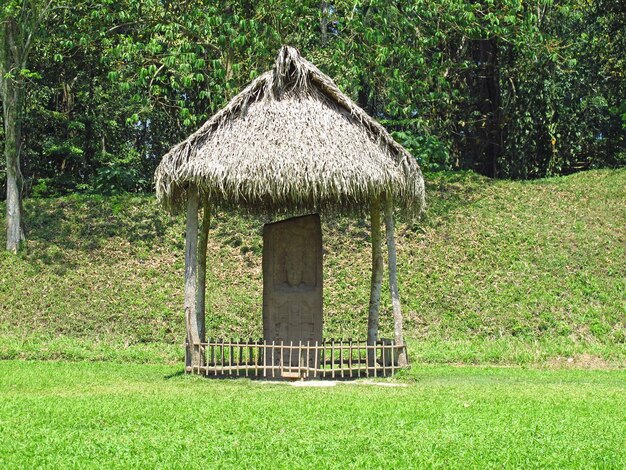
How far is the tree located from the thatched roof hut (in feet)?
28.0

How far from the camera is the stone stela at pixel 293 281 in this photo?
43.7 ft

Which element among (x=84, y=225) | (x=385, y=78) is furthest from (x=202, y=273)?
(x=84, y=225)

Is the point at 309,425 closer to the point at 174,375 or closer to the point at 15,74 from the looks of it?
the point at 174,375

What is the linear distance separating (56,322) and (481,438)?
1280 centimetres

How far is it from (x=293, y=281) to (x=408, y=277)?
7.22 meters

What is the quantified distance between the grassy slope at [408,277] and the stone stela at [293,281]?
128 inches

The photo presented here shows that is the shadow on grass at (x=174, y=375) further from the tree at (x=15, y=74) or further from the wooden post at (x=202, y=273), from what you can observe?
the tree at (x=15, y=74)

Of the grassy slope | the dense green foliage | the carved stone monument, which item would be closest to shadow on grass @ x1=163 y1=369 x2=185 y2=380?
the carved stone monument

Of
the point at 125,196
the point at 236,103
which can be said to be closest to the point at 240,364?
the point at 236,103

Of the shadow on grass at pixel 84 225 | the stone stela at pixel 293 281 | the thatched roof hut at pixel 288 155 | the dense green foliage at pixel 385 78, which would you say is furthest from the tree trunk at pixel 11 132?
the stone stela at pixel 293 281

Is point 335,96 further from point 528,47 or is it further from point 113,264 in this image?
point 528,47

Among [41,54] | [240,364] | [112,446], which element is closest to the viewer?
[112,446]

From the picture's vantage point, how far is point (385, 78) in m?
21.4

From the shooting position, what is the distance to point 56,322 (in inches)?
720
